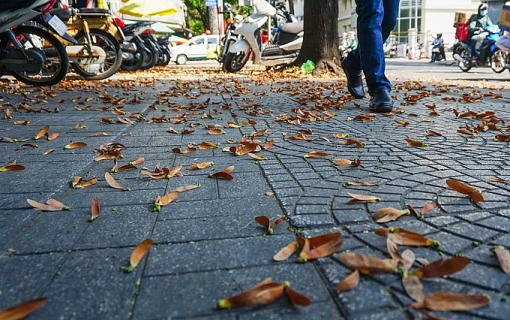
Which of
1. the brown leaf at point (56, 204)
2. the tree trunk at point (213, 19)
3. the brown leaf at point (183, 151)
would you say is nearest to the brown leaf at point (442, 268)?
the brown leaf at point (56, 204)

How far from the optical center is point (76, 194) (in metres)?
2.16

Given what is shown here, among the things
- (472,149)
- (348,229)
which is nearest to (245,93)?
(472,149)

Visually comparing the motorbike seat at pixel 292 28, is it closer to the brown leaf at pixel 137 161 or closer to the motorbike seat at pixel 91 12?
the motorbike seat at pixel 91 12

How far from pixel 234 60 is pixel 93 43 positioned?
14.6 ft

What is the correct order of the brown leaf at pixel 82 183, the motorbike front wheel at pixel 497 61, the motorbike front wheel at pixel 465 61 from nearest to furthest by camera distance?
1. the brown leaf at pixel 82 183
2. the motorbike front wheel at pixel 497 61
3. the motorbike front wheel at pixel 465 61

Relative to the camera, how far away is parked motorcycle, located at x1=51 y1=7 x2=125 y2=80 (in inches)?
340

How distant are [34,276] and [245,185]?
1.08 metres

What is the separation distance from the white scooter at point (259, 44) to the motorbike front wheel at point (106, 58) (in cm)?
373

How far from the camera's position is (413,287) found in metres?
1.24

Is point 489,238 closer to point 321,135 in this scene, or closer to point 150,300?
point 150,300

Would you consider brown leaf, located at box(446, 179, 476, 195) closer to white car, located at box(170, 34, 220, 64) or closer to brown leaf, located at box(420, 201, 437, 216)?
brown leaf, located at box(420, 201, 437, 216)

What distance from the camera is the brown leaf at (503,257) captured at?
1335mm

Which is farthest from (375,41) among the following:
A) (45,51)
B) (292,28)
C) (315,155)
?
(292,28)

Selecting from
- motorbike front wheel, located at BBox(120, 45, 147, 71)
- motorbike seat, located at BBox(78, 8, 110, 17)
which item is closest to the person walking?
motorbike seat, located at BBox(78, 8, 110, 17)
